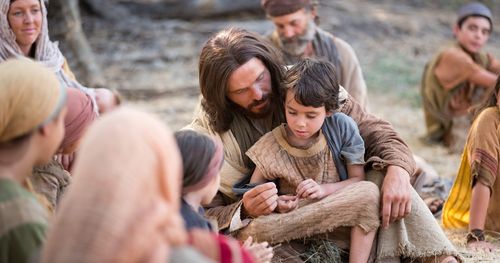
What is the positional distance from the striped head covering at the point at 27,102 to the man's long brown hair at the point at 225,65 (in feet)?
5.50

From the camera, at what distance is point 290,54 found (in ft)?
23.1

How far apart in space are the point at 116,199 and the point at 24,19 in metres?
3.43

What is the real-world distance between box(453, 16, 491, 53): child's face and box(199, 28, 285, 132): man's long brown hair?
417 centimetres

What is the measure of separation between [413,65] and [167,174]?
9786 millimetres

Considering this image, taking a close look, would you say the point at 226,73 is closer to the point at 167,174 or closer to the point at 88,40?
the point at 167,174

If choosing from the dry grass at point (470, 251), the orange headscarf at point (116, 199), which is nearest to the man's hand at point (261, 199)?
the dry grass at point (470, 251)

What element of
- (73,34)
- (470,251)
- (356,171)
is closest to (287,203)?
(356,171)

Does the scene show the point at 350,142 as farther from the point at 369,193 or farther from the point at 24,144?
the point at 24,144

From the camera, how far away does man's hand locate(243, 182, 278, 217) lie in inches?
170

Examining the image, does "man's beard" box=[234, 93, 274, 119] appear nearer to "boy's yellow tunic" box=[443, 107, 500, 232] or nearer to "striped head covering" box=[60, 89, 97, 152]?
"striped head covering" box=[60, 89, 97, 152]

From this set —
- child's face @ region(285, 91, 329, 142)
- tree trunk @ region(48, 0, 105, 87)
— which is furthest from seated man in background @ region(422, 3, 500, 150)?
child's face @ region(285, 91, 329, 142)

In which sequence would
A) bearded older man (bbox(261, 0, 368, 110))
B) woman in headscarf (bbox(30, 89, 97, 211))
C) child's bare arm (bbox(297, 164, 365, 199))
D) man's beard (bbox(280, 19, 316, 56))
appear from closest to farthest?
woman in headscarf (bbox(30, 89, 97, 211)) < child's bare arm (bbox(297, 164, 365, 199)) < bearded older man (bbox(261, 0, 368, 110)) < man's beard (bbox(280, 19, 316, 56))

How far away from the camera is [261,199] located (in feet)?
14.2

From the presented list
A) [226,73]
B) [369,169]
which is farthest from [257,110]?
[369,169]
